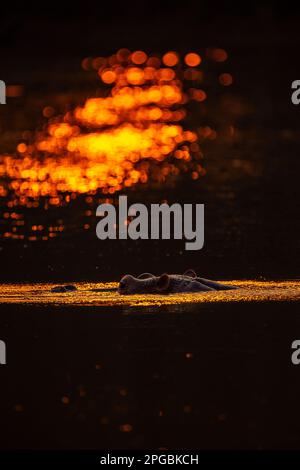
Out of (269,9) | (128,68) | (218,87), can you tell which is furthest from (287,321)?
(269,9)

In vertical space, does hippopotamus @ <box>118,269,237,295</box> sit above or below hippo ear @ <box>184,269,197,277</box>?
below

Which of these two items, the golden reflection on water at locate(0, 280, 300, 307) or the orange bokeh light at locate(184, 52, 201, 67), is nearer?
the golden reflection on water at locate(0, 280, 300, 307)

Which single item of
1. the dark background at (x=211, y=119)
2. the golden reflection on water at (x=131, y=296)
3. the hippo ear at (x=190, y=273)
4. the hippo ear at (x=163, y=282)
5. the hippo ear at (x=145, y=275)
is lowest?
the golden reflection on water at (x=131, y=296)

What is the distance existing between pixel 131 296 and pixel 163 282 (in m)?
0.34

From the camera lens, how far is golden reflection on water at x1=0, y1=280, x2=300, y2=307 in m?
16.5

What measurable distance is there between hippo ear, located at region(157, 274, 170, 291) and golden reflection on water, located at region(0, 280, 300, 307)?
8 cm

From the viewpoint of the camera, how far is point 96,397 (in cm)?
1312

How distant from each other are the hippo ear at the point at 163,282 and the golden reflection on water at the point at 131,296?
3.3 inches

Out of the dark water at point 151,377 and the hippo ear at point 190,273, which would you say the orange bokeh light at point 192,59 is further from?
the dark water at point 151,377

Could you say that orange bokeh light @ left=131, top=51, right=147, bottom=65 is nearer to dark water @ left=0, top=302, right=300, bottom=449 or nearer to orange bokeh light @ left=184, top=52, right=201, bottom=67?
orange bokeh light @ left=184, top=52, right=201, bottom=67

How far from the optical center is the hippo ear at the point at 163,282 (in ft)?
54.6

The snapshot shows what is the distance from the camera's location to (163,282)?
657 inches

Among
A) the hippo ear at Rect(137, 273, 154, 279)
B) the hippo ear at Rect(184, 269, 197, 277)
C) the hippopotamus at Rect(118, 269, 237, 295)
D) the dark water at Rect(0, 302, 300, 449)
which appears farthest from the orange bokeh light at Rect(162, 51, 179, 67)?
the dark water at Rect(0, 302, 300, 449)

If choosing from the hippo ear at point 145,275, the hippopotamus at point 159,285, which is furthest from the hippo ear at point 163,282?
the hippo ear at point 145,275
